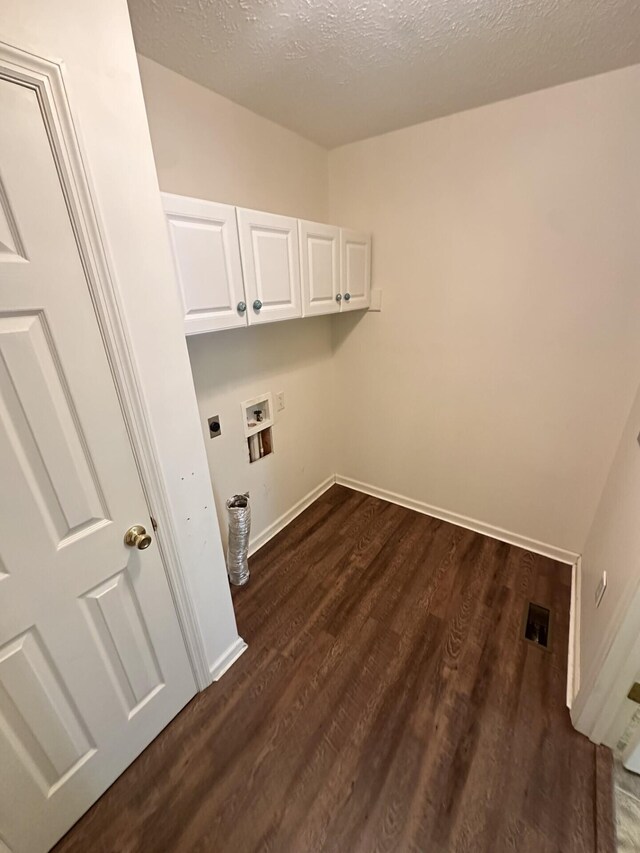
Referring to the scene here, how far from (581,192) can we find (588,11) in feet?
2.17

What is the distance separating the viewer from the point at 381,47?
1.25 m

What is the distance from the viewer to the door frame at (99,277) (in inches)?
28.5

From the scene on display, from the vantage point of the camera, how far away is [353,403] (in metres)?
2.70

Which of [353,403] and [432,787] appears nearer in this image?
[432,787]

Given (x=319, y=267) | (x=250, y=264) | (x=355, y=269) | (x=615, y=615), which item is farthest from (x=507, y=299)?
(x=615, y=615)

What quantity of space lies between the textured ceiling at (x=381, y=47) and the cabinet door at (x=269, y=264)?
508mm

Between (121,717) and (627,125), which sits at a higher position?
(627,125)

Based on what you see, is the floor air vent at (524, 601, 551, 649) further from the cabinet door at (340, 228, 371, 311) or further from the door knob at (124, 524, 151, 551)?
the cabinet door at (340, 228, 371, 311)

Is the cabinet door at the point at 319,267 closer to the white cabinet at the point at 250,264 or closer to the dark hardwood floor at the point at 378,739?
the white cabinet at the point at 250,264

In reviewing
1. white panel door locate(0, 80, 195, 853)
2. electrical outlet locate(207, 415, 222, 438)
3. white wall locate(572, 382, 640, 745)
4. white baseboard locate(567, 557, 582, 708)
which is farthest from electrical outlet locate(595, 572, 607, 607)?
electrical outlet locate(207, 415, 222, 438)

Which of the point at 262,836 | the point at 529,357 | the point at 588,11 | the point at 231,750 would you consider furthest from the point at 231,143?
the point at 262,836

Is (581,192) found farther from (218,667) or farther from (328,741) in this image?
(218,667)

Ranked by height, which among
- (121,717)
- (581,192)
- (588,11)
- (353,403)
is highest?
(588,11)

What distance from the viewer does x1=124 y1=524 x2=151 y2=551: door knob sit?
1.08 meters
